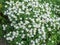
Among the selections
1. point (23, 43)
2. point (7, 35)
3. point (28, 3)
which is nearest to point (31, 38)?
point (23, 43)

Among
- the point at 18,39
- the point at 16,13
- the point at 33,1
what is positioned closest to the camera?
the point at 18,39

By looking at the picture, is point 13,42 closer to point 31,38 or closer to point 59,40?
point 31,38

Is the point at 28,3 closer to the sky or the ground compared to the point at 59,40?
closer to the sky

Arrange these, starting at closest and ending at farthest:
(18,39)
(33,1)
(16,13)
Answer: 1. (18,39)
2. (16,13)
3. (33,1)

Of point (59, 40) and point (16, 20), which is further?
point (59, 40)

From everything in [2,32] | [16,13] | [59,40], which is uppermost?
[16,13]

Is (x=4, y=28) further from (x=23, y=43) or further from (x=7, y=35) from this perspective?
(x=23, y=43)
